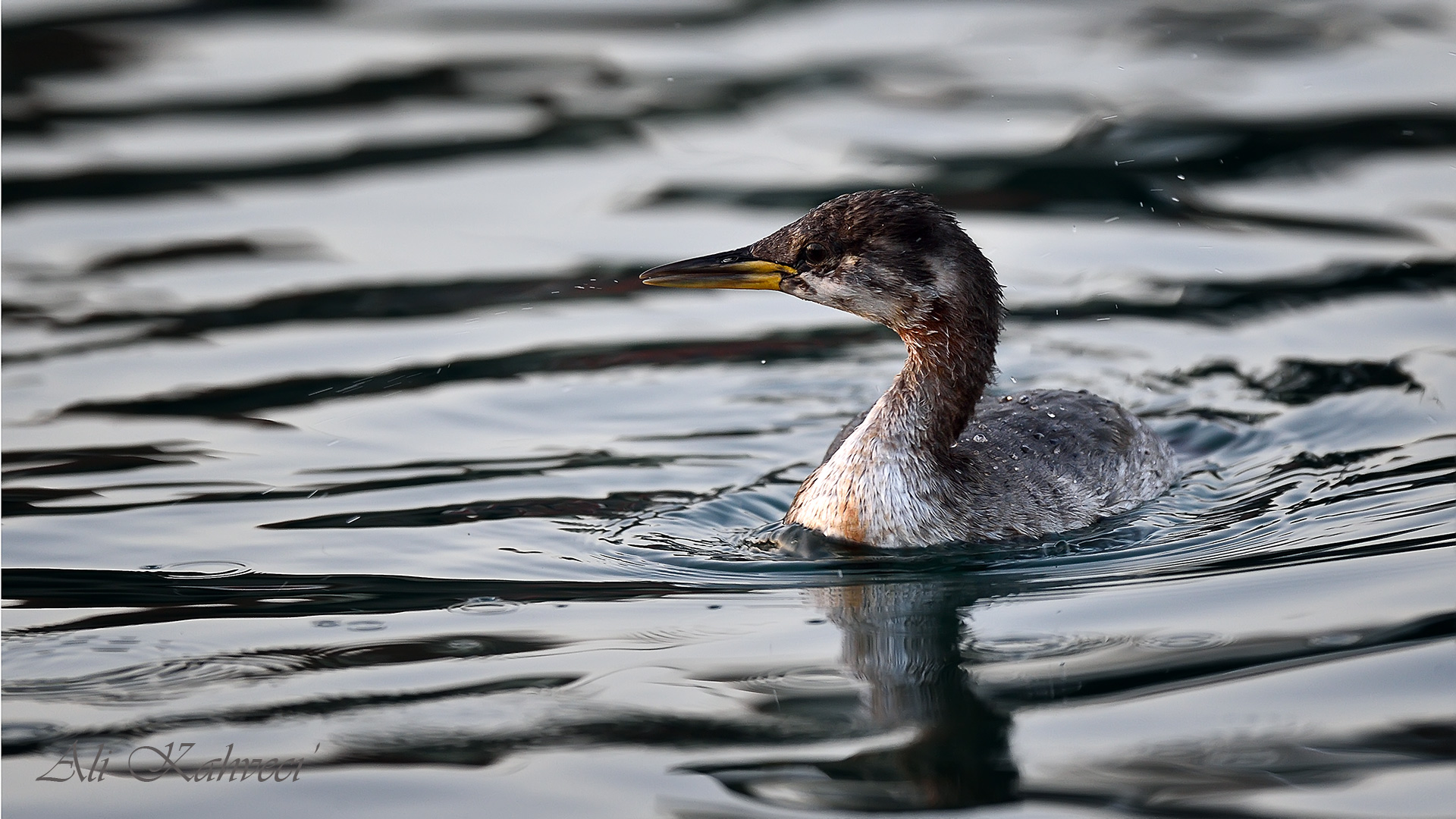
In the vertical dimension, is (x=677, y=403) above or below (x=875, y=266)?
below

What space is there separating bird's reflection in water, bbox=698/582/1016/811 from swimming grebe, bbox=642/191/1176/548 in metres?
0.70

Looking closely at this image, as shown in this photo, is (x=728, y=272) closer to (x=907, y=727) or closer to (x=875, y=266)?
(x=875, y=266)

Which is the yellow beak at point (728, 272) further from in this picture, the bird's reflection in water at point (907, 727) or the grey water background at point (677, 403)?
the bird's reflection in water at point (907, 727)

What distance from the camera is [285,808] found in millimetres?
4789

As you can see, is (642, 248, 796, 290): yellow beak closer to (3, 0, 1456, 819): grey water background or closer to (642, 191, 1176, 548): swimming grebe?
(642, 191, 1176, 548): swimming grebe

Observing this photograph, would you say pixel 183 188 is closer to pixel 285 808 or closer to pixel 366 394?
pixel 366 394

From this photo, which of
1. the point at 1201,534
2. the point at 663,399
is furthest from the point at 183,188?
the point at 1201,534

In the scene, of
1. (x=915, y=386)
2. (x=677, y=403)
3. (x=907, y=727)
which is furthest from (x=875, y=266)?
(x=907, y=727)

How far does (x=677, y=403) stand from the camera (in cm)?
891

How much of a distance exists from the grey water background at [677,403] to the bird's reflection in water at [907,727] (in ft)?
0.08

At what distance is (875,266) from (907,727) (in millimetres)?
2441

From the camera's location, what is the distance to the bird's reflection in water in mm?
4738

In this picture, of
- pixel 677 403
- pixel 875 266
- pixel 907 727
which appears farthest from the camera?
pixel 677 403

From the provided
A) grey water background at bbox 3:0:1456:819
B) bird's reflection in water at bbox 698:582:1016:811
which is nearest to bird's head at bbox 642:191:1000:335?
grey water background at bbox 3:0:1456:819
